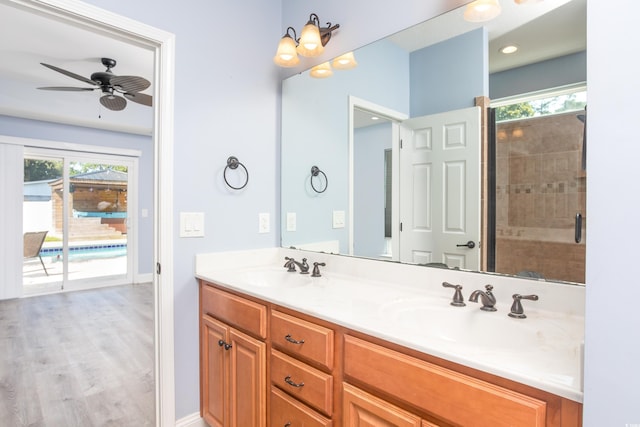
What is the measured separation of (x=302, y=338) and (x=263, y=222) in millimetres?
1011

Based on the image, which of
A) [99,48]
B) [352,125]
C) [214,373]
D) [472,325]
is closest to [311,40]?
[352,125]

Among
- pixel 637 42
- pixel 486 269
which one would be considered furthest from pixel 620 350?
pixel 486 269

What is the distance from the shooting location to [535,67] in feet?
3.91

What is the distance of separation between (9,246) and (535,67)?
19.6 feet

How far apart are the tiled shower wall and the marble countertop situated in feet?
0.30

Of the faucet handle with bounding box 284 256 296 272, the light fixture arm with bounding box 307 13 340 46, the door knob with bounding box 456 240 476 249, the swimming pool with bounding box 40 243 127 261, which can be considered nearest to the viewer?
the door knob with bounding box 456 240 476 249

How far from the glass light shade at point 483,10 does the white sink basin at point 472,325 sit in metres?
1.07

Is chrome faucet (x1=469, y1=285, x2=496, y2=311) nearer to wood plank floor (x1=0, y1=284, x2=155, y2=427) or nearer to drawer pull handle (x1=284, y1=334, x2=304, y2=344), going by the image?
drawer pull handle (x1=284, y1=334, x2=304, y2=344)

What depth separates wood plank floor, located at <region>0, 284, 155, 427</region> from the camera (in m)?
1.97

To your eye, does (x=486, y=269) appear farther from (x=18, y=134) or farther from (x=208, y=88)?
(x=18, y=134)

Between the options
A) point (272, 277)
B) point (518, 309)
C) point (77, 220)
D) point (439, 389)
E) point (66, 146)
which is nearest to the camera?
point (439, 389)

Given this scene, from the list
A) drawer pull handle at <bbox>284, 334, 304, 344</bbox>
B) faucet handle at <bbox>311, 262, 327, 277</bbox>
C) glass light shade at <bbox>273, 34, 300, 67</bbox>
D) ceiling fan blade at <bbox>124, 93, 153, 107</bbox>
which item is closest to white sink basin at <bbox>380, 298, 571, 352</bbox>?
drawer pull handle at <bbox>284, 334, 304, 344</bbox>

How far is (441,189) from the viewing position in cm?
143

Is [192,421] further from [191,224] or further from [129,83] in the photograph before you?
[129,83]
